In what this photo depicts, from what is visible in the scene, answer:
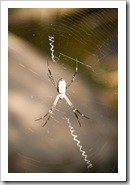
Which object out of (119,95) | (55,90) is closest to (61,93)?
(55,90)

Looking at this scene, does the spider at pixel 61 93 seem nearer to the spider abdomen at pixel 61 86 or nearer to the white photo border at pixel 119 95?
the spider abdomen at pixel 61 86

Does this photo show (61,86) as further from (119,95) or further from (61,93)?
(119,95)

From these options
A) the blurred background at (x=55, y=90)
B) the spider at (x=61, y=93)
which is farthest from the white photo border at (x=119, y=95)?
the spider at (x=61, y=93)

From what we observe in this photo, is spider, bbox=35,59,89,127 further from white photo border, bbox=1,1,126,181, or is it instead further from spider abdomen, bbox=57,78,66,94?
white photo border, bbox=1,1,126,181

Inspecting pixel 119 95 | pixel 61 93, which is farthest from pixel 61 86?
pixel 119 95

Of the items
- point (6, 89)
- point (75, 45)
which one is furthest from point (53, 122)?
point (75, 45)
